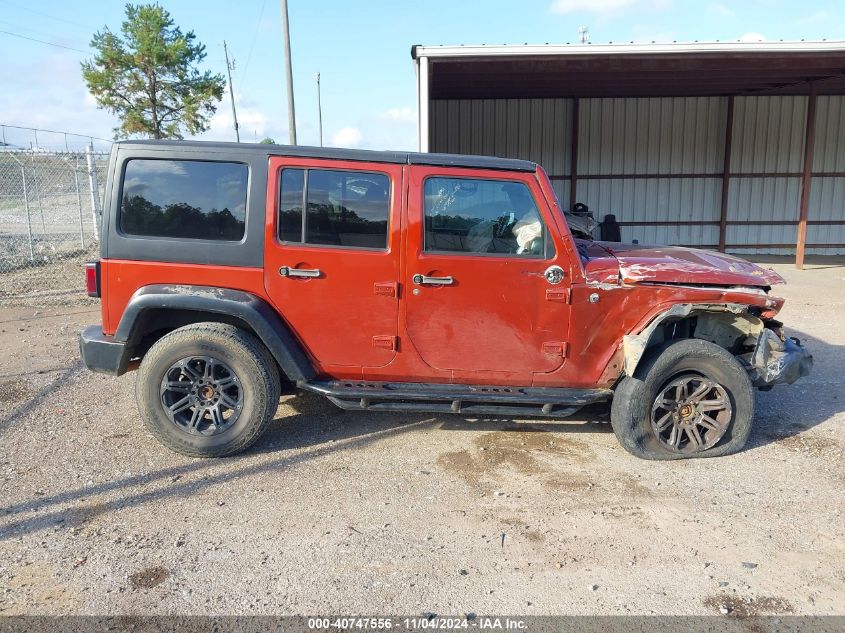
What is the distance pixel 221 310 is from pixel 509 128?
48.7ft

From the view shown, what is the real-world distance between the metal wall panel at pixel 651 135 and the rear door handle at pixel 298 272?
15.0 m

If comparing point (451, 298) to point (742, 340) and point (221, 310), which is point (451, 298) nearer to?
point (221, 310)

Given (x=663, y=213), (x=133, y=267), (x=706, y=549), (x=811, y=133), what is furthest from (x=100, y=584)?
(x=663, y=213)

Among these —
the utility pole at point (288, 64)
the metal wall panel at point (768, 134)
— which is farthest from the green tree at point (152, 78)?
the metal wall panel at point (768, 134)

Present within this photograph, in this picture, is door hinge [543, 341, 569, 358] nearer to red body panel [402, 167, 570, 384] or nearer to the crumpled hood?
red body panel [402, 167, 570, 384]

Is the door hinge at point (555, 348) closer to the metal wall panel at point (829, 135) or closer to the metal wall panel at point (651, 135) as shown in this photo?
the metal wall panel at point (651, 135)

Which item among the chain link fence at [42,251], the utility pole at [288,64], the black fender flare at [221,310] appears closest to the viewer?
the black fender flare at [221,310]

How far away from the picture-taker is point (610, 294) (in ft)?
13.6

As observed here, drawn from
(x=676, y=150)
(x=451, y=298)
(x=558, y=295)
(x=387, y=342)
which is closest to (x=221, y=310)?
(x=387, y=342)

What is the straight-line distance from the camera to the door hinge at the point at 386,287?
4.08 meters

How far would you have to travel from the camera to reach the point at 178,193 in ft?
13.4

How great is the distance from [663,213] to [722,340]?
1443cm

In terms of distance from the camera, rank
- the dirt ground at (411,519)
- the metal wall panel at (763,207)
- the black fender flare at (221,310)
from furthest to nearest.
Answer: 1. the metal wall panel at (763,207)
2. the black fender flare at (221,310)
3. the dirt ground at (411,519)

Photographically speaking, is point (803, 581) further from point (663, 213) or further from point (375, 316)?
point (663, 213)
